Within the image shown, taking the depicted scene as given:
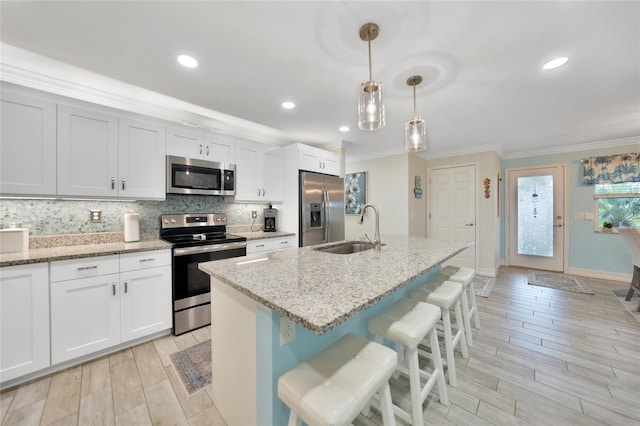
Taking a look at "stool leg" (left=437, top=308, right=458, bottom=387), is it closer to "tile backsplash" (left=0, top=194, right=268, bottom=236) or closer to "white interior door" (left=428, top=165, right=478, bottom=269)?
"tile backsplash" (left=0, top=194, right=268, bottom=236)

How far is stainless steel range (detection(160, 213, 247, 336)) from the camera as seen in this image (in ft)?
7.78

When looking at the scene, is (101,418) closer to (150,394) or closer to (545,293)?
(150,394)

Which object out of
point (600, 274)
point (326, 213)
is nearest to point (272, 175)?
point (326, 213)

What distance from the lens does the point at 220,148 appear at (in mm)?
3049

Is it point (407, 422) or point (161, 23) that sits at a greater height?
point (161, 23)

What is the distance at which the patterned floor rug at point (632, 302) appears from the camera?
2846 millimetres

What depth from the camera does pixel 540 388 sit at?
1679 mm

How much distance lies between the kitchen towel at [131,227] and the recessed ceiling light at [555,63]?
392cm

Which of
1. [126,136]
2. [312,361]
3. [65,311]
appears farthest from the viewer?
[126,136]

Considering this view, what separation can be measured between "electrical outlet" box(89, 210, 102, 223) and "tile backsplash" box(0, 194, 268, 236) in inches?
1.0

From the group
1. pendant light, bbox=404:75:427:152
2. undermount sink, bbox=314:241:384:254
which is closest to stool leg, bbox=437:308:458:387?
undermount sink, bbox=314:241:384:254

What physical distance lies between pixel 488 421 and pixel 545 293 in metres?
3.07

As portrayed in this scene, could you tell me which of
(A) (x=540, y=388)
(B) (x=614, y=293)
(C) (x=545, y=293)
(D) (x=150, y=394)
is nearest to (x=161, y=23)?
(D) (x=150, y=394)

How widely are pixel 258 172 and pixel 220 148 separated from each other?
593 mm
